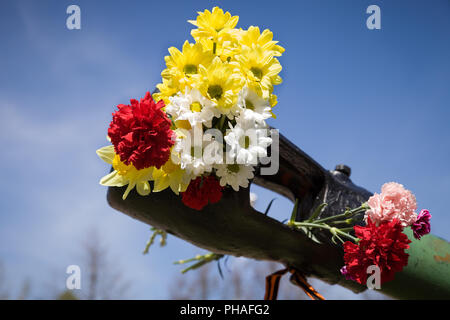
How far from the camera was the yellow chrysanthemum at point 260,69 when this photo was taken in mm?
893

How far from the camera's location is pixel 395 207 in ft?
3.38

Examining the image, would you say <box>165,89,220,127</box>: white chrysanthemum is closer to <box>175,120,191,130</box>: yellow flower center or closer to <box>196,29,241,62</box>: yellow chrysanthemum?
<box>175,120,191,130</box>: yellow flower center

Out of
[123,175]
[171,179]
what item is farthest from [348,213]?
[123,175]

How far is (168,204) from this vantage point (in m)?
1.05

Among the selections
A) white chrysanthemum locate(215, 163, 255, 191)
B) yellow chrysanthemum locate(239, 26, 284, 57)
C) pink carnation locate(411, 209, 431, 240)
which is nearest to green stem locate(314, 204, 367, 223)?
pink carnation locate(411, 209, 431, 240)

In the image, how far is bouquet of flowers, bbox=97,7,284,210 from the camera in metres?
0.83

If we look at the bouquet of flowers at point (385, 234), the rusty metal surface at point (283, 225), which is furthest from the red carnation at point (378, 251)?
the rusty metal surface at point (283, 225)

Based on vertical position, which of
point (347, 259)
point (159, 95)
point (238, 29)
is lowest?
point (347, 259)

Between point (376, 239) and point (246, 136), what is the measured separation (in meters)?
0.42

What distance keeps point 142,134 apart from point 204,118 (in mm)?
131

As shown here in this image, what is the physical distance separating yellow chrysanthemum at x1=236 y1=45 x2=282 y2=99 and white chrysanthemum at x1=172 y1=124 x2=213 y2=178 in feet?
0.53

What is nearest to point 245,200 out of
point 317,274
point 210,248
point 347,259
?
point 210,248

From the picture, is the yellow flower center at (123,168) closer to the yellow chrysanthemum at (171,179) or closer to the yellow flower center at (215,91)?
the yellow chrysanthemum at (171,179)
